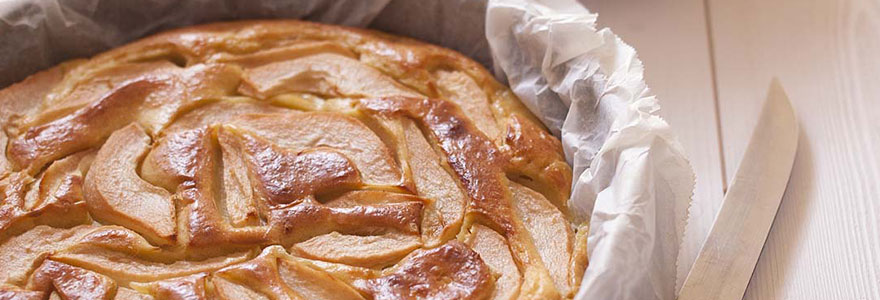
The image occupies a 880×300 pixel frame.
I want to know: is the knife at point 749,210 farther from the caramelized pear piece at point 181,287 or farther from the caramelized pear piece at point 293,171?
the caramelized pear piece at point 181,287

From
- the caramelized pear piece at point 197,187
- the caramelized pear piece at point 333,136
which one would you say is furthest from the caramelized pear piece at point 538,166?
the caramelized pear piece at point 197,187

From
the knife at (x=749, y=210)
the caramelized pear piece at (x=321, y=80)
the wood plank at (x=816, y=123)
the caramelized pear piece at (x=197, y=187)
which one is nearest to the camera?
the caramelized pear piece at (x=197, y=187)

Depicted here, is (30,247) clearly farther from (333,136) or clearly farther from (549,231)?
(549,231)

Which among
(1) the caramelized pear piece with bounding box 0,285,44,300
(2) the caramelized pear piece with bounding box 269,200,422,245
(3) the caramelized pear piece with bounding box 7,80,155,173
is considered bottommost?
(1) the caramelized pear piece with bounding box 0,285,44,300

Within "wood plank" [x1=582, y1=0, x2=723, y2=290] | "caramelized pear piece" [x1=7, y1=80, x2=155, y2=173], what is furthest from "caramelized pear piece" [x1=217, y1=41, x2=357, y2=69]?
"wood plank" [x1=582, y1=0, x2=723, y2=290]

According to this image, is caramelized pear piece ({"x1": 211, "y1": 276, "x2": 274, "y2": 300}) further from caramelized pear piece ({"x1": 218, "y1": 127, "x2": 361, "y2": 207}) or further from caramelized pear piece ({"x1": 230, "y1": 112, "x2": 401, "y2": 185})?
caramelized pear piece ({"x1": 230, "y1": 112, "x2": 401, "y2": 185})

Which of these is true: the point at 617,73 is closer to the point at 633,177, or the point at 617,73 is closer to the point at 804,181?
the point at 633,177

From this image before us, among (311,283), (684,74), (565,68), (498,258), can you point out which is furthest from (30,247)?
(684,74)
